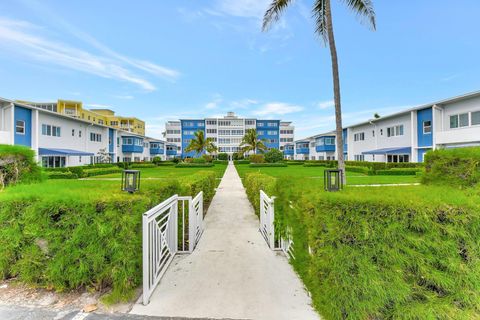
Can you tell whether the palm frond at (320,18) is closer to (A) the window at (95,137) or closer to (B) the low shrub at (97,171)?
(B) the low shrub at (97,171)

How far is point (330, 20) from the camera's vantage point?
9758mm

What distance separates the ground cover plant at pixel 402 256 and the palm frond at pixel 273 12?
10.7m

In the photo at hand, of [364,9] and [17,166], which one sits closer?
[17,166]

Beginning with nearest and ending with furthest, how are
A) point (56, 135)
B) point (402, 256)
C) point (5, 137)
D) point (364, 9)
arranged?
point (402, 256), point (364, 9), point (5, 137), point (56, 135)

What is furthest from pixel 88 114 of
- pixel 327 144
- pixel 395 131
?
pixel 395 131

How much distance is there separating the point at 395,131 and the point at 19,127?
43.4m

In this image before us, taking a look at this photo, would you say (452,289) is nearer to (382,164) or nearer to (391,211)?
(391,211)

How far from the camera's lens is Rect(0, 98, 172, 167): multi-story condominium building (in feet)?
70.7

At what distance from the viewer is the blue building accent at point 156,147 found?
2367 inches

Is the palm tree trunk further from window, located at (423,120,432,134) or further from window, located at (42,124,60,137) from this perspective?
window, located at (42,124,60,137)

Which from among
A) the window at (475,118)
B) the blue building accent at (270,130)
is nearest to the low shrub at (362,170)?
the window at (475,118)

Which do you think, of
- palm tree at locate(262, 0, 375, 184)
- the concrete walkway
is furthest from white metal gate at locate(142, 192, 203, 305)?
palm tree at locate(262, 0, 375, 184)

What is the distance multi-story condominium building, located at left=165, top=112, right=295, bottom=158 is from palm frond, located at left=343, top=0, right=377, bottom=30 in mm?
70220

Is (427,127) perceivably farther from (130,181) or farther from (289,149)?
(289,149)
